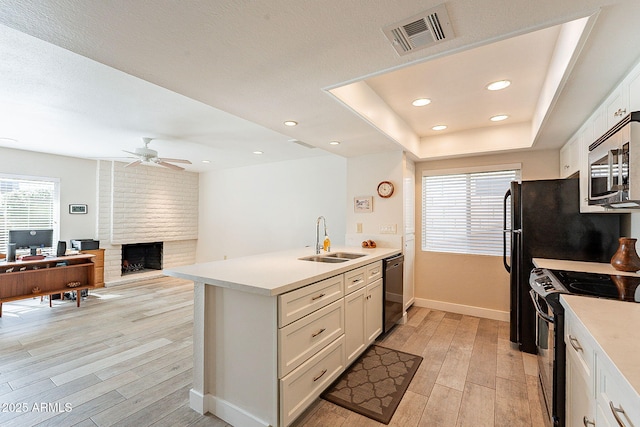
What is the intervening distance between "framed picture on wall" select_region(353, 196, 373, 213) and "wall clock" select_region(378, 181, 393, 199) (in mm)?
170

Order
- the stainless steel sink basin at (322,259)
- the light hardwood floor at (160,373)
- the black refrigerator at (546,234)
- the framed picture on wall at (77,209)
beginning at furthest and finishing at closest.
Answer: the framed picture on wall at (77,209) < the stainless steel sink basin at (322,259) < the black refrigerator at (546,234) < the light hardwood floor at (160,373)

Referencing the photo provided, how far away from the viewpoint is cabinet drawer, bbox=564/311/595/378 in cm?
112

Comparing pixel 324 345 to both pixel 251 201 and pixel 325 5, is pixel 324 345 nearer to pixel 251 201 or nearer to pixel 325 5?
pixel 325 5

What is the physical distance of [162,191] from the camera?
6469mm

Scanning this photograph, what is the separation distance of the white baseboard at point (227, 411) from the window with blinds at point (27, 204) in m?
5.06

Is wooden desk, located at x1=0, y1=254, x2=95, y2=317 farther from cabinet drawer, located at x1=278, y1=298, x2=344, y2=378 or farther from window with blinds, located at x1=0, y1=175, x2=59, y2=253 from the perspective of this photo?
cabinet drawer, located at x1=278, y1=298, x2=344, y2=378

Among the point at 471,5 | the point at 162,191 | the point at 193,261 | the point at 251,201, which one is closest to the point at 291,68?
the point at 471,5

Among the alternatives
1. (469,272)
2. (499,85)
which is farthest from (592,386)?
(469,272)

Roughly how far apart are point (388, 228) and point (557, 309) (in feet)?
7.36

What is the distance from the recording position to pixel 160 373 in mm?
2486

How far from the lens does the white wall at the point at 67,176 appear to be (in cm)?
474

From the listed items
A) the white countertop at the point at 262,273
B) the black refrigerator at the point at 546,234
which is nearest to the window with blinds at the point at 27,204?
the white countertop at the point at 262,273

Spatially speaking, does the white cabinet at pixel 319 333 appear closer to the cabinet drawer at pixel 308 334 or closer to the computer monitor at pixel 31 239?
the cabinet drawer at pixel 308 334

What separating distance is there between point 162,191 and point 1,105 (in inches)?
145
